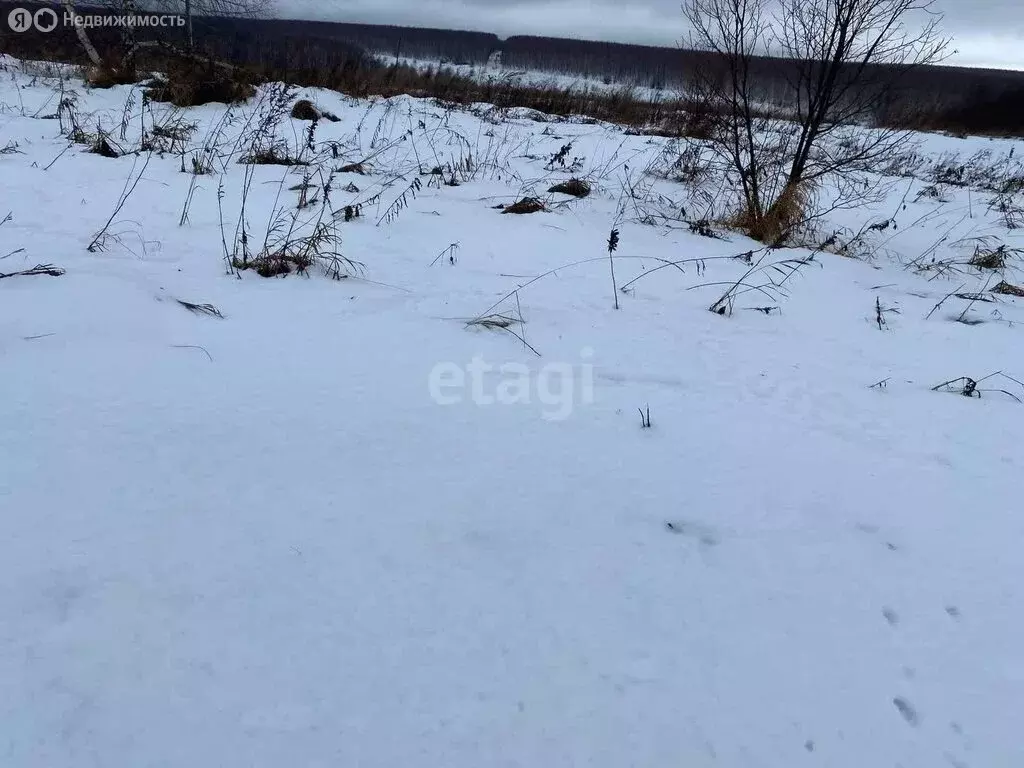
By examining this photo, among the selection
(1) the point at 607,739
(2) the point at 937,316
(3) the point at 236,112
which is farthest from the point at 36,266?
(3) the point at 236,112

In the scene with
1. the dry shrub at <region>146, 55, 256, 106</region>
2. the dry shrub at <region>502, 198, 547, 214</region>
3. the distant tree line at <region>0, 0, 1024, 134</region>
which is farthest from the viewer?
the distant tree line at <region>0, 0, 1024, 134</region>

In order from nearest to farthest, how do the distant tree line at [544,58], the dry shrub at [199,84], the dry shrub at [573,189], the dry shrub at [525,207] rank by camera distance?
1. the dry shrub at [525,207]
2. the dry shrub at [573,189]
3. the dry shrub at [199,84]
4. the distant tree line at [544,58]

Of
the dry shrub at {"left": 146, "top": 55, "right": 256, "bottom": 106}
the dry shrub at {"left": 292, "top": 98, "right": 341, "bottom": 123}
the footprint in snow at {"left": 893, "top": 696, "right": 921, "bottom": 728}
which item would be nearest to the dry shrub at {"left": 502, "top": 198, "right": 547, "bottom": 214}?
the footprint in snow at {"left": 893, "top": 696, "right": 921, "bottom": 728}

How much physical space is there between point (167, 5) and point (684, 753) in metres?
14.1

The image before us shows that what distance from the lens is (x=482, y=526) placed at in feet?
3.99

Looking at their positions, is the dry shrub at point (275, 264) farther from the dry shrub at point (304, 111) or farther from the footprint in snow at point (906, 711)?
the dry shrub at point (304, 111)

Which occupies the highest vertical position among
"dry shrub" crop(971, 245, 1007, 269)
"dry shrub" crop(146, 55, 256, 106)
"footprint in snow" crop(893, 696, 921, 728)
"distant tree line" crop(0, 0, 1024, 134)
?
"distant tree line" crop(0, 0, 1024, 134)

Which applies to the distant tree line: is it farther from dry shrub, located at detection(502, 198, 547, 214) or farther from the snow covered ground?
the snow covered ground

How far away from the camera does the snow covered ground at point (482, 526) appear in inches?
34.0

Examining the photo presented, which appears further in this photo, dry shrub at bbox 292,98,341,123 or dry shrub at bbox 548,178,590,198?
dry shrub at bbox 292,98,341,123

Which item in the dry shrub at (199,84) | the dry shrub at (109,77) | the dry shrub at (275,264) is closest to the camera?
the dry shrub at (275,264)

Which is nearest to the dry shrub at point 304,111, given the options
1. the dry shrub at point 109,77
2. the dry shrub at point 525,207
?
the dry shrub at point 109,77

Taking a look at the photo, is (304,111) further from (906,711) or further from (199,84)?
(906,711)

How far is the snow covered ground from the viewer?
0.86 metres
